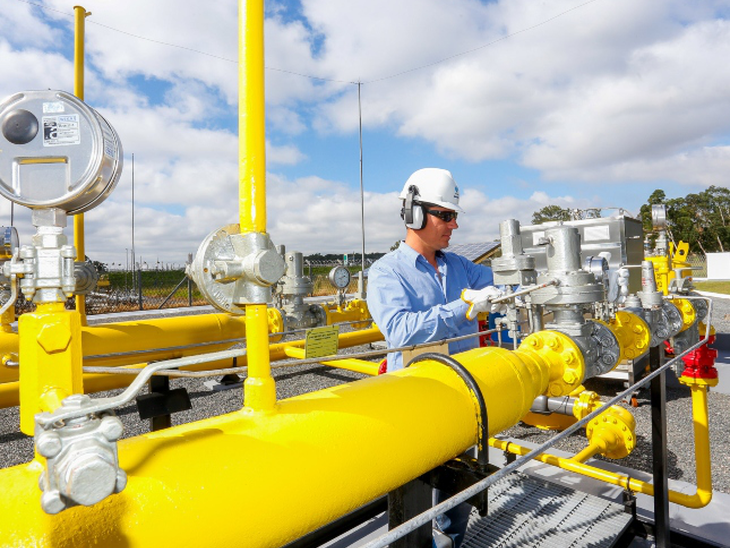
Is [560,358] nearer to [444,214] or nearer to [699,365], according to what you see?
[444,214]

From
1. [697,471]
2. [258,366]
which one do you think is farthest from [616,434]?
[258,366]

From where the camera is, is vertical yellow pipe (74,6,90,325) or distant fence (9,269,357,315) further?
distant fence (9,269,357,315)

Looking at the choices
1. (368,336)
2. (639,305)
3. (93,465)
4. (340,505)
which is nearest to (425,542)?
(340,505)

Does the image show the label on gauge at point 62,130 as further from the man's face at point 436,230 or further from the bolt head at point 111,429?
the man's face at point 436,230

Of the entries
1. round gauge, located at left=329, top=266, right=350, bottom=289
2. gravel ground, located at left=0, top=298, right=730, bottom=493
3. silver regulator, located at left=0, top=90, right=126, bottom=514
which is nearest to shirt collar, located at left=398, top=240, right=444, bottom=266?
silver regulator, located at left=0, top=90, right=126, bottom=514

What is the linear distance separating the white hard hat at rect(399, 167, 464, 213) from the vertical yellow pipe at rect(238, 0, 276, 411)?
4.33 feet

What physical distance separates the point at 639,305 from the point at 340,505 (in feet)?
6.38

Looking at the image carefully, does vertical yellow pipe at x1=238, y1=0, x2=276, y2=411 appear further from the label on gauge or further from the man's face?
the man's face

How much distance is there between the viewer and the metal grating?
2209mm

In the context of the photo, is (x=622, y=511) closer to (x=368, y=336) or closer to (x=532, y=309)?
(x=532, y=309)

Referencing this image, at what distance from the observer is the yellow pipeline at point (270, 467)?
60 centimetres

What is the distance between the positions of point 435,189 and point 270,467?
1.61 metres

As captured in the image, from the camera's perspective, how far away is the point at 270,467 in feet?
2.36

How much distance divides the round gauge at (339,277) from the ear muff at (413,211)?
3.59 metres
